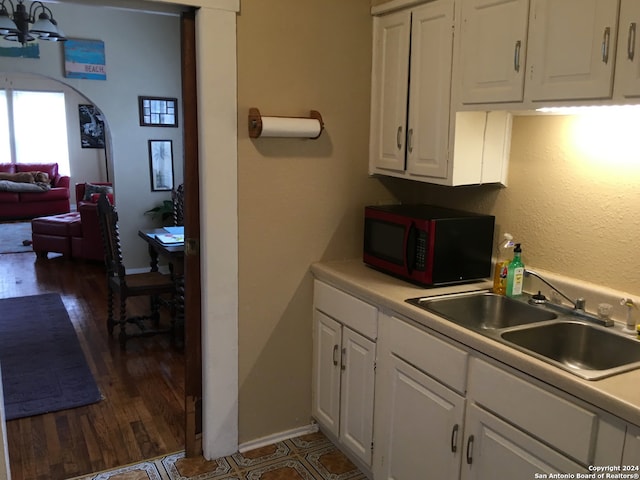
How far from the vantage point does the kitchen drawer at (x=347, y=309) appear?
239cm

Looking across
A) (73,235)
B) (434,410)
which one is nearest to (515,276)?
(434,410)

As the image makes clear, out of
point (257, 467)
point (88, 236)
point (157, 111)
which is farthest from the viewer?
point (88, 236)

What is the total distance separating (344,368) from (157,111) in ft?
14.5

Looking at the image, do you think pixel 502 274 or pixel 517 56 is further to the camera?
pixel 502 274

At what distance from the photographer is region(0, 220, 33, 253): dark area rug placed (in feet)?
24.7

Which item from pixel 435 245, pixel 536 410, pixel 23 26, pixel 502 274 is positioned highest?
pixel 23 26

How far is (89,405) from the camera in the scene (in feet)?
10.7

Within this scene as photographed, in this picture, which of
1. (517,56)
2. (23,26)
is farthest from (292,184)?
(23,26)

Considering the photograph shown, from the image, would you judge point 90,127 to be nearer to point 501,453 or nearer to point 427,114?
point 427,114

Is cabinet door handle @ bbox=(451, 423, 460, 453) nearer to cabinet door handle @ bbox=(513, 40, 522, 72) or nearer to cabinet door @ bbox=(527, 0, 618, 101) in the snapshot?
cabinet door @ bbox=(527, 0, 618, 101)

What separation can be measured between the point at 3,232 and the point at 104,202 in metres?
5.44

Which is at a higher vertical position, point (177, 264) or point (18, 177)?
point (18, 177)

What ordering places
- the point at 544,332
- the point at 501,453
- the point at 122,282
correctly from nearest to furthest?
1. the point at 501,453
2. the point at 544,332
3. the point at 122,282

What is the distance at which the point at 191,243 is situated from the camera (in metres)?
2.58
